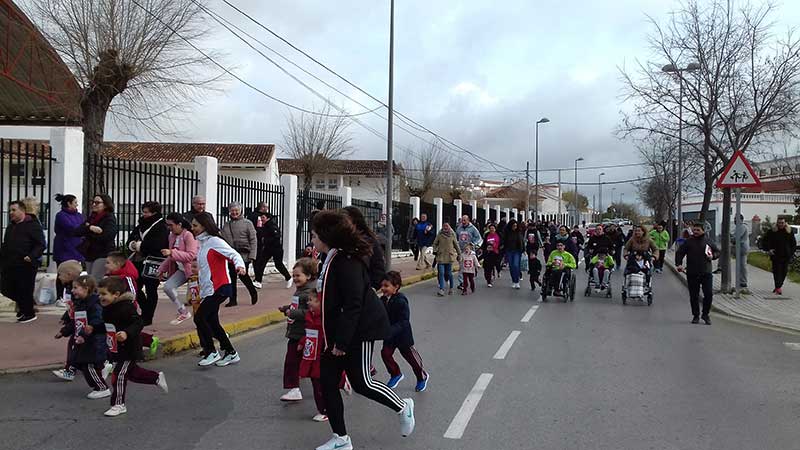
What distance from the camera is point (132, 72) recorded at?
51.7 feet

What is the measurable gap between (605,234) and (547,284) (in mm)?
2419

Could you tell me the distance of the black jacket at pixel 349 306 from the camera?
15.1 ft

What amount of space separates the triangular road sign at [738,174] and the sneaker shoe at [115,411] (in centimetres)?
1212

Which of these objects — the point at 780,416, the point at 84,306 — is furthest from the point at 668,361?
the point at 84,306

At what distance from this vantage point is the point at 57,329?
30.5 feet

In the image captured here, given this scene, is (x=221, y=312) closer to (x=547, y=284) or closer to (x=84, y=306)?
(x=84, y=306)

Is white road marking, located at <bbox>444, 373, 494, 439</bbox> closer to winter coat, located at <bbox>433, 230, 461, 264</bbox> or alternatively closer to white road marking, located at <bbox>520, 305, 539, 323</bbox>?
white road marking, located at <bbox>520, 305, 539, 323</bbox>

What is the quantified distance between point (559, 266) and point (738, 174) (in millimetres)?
3924

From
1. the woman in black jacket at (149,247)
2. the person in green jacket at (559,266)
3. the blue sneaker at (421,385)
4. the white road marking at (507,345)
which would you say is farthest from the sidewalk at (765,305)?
the woman in black jacket at (149,247)

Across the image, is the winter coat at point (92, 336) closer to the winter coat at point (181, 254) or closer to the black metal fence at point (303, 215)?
the winter coat at point (181, 254)

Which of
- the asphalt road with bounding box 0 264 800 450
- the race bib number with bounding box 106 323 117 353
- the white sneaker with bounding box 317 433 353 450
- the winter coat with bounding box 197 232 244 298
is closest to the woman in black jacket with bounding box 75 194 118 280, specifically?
the asphalt road with bounding box 0 264 800 450

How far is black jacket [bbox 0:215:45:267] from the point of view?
9.36 m

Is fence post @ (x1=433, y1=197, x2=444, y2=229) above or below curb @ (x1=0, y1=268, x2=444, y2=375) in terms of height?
above

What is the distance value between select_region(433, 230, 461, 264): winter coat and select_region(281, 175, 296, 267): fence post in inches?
177
